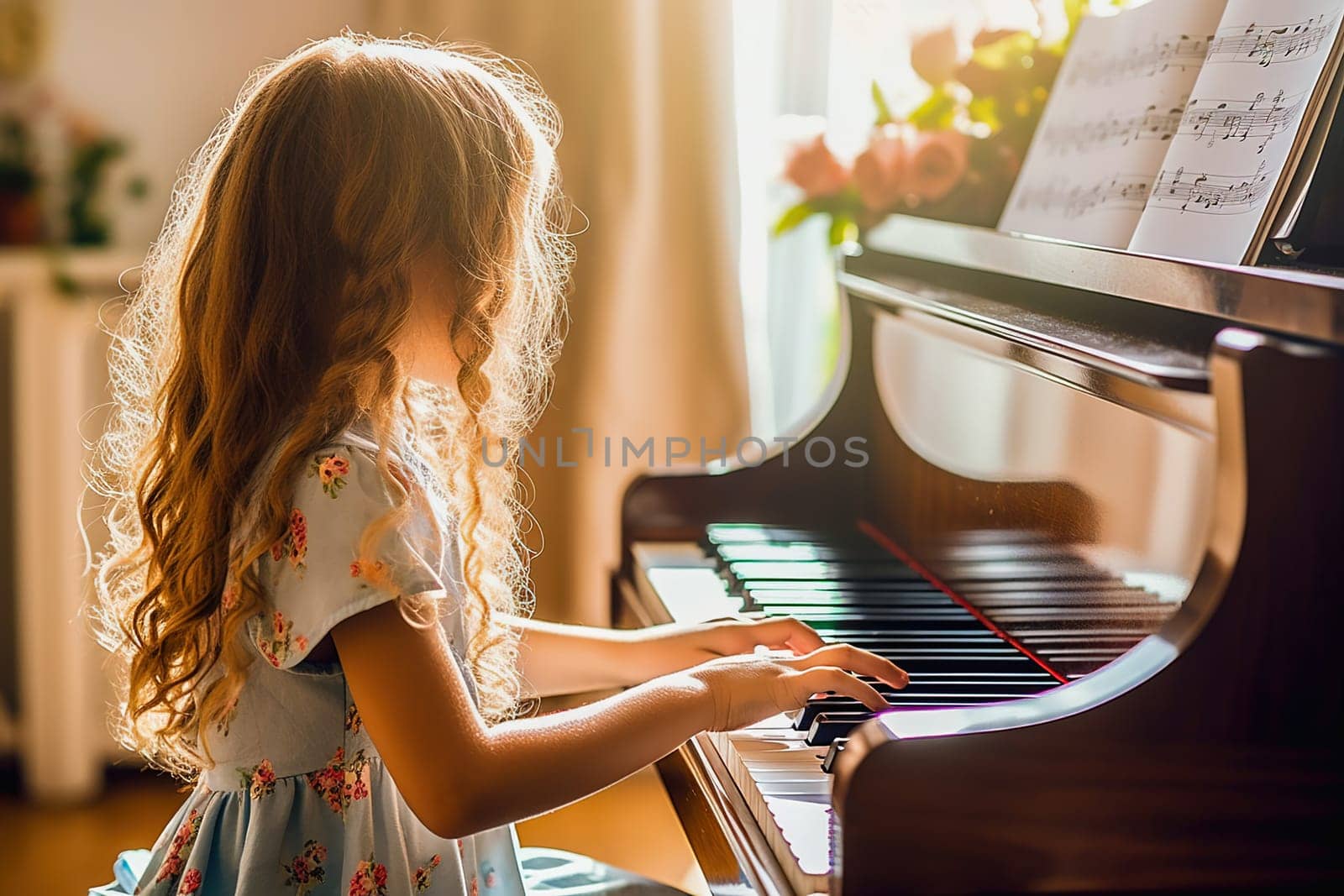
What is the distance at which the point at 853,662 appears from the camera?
1125 mm

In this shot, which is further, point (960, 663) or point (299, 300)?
point (960, 663)

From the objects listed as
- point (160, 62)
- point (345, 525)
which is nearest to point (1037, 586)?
point (345, 525)

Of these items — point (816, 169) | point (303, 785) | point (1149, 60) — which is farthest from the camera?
point (816, 169)

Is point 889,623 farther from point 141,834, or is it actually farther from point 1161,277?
point 141,834

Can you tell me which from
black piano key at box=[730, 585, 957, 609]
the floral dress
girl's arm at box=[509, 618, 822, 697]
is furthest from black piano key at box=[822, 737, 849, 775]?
black piano key at box=[730, 585, 957, 609]

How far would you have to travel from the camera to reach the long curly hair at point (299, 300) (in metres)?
1.07

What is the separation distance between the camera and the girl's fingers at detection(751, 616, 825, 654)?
1271mm

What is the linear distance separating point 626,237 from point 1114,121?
4.66ft

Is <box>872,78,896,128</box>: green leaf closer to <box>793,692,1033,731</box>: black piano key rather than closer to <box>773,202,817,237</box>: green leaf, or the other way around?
<box>773,202,817,237</box>: green leaf

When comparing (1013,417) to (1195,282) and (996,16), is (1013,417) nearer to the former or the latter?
(1195,282)

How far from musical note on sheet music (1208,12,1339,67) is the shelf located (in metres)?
0.25

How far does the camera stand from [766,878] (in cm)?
98

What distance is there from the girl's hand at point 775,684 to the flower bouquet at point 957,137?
3.53ft

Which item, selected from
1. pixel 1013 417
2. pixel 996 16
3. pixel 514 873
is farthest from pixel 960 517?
pixel 996 16
